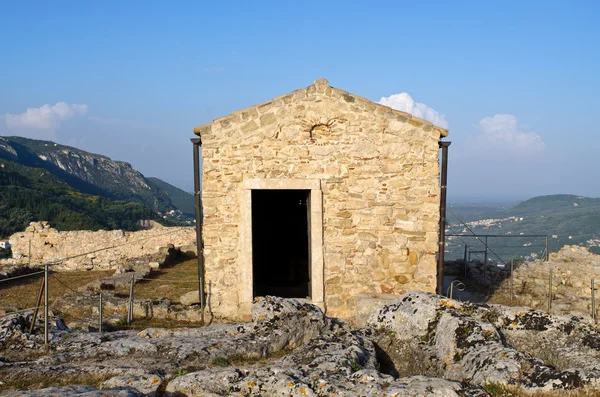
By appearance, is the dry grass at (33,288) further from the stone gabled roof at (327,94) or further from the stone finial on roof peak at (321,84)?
the stone finial on roof peak at (321,84)

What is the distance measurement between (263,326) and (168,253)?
14.3 meters

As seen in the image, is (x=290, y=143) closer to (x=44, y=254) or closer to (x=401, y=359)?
(x=401, y=359)

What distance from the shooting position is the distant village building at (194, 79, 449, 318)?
34.4 feet

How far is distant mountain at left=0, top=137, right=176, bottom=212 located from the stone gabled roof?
228 ft

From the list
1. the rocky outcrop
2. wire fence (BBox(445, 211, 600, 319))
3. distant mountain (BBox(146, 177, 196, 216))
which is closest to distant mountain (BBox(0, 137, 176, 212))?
distant mountain (BBox(146, 177, 196, 216))

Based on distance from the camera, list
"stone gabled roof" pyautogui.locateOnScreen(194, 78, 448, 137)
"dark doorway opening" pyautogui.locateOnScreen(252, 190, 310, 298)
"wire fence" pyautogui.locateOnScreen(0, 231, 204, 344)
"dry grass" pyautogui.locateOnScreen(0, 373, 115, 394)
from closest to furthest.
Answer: "dry grass" pyautogui.locateOnScreen(0, 373, 115, 394) < "wire fence" pyautogui.locateOnScreen(0, 231, 204, 344) < "stone gabled roof" pyautogui.locateOnScreen(194, 78, 448, 137) < "dark doorway opening" pyautogui.locateOnScreen(252, 190, 310, 298)

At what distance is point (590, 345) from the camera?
5770mm

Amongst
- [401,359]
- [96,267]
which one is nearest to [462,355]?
[401,359]

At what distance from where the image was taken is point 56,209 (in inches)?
1681

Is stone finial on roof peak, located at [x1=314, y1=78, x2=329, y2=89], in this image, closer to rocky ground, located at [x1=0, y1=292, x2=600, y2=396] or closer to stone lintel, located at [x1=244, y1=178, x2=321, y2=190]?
stone lintel, located at [x1=244, y1=178, x2=321, y2=190]

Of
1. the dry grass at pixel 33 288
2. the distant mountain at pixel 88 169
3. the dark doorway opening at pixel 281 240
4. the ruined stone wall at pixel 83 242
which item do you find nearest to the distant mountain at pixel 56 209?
the ruined stone wall at pixel 83 242

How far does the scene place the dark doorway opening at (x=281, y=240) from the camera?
646 inches

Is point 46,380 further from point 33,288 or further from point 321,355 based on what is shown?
point 33,288

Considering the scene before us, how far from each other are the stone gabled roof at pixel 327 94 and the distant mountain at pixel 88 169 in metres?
69.4
